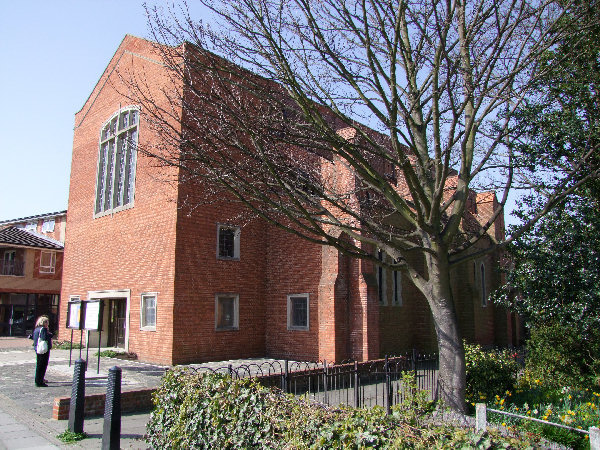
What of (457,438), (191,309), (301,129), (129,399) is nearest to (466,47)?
(301,129)

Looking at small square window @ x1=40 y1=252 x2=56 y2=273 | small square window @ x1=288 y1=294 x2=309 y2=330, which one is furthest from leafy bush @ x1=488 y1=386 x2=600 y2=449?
small square window @ x1=40 y1=252 x2=56 y2=273

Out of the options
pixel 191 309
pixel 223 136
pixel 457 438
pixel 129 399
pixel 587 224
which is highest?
pixel 223 136

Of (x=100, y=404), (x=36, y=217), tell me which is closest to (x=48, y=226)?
(x=36, y=217)

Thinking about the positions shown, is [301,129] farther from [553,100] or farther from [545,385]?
[545,385]

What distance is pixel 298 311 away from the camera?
17.7 m

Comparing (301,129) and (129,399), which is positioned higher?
(301,129)

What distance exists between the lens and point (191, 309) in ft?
52.2

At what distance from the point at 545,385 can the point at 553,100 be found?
658 centimetres

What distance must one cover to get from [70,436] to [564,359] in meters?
10.6

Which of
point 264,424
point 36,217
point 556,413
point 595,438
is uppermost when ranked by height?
point 36,217

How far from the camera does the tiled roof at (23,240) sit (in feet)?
108

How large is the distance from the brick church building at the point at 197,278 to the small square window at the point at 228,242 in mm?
39

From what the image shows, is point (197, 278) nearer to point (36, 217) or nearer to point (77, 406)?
point (77, 406)

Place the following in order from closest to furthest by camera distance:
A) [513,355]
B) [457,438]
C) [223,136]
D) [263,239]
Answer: [457,438] < [223,136] < [513,355] < [263,239]
